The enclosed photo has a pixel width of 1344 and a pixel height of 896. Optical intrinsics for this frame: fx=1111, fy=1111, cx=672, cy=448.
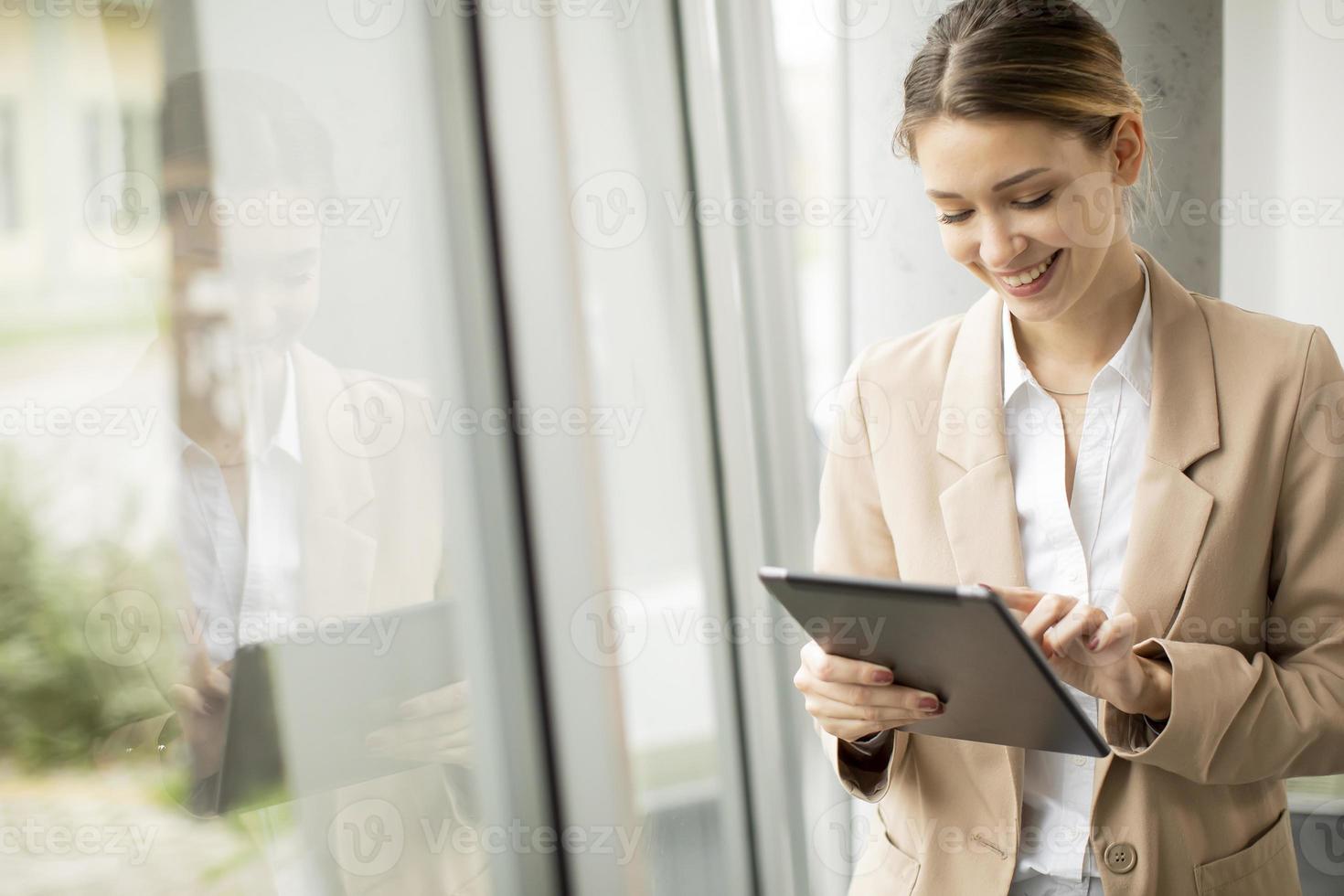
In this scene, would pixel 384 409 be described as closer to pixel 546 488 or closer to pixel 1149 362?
pixel 546 488

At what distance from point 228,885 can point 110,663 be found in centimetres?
34

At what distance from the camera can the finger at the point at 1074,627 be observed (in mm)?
1089

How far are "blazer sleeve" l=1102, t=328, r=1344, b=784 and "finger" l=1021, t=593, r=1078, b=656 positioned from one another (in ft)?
0.43

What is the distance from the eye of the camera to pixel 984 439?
4.23ft

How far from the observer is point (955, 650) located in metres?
1.04

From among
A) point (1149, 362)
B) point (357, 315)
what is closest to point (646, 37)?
point (357, 315)

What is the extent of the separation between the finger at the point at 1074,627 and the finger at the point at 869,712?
14 centimetres

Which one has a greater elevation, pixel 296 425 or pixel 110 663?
pixel 296 425
